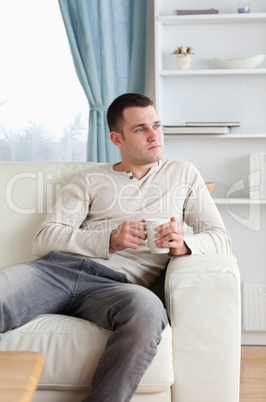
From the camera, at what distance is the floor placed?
2504mm

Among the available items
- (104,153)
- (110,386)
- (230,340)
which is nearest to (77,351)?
(110,386)

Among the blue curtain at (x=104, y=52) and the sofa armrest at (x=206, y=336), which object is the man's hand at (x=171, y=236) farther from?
the blue curtain at (x=104, y=52)

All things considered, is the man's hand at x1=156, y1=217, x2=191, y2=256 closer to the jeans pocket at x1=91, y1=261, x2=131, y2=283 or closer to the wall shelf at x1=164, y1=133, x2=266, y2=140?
the jeans pocket at x1=91, y1=261, x2=131, y2=283

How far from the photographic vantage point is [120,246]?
211cm

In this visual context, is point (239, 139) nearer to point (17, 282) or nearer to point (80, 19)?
point (80, 19)

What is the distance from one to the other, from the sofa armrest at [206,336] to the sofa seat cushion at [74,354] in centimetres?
7

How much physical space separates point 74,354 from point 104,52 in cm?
201

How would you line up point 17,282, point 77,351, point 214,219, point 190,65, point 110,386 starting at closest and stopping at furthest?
point 110,386 < point 77,351 < point 17,282 < point 214,219 < point 190,65

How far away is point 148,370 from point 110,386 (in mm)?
145

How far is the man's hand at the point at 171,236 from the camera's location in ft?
6.48

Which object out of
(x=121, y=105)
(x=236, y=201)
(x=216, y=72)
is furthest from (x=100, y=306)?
(x=216, y=72)

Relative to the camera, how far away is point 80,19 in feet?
11.1

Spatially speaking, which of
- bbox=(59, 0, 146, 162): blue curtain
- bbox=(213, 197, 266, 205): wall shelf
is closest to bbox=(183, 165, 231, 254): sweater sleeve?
bbox=(213, 197, 266, 205): wall shelf

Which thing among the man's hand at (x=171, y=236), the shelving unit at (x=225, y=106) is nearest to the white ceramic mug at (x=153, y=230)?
the man's hand at (x=171, y=236)
